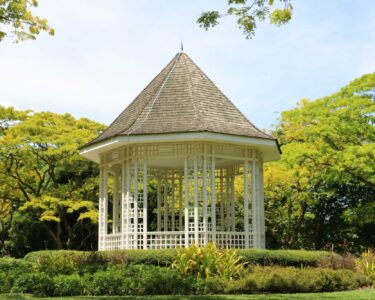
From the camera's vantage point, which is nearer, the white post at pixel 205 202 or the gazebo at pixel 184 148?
the white post at pixel 205 202

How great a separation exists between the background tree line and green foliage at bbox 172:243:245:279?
33.0ft

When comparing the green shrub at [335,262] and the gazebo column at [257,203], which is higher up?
the gazebo column at [257,203]

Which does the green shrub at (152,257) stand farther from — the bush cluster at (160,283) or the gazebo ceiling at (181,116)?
the gazebo ceiling at (181,116)

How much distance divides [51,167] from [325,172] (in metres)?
13.1

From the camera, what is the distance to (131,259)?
1435 cm

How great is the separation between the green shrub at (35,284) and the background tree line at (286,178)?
12059 mm

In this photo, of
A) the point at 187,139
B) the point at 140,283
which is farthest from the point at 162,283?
the point at 187,139

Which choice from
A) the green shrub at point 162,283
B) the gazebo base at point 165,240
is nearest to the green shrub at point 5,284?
the green shrub at point 162,283

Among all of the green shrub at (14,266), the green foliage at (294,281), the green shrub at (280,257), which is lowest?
the green foliage at (294,281)

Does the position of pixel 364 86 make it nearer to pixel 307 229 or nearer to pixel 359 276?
pixel 307 229

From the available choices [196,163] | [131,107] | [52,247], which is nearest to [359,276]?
[196,163]

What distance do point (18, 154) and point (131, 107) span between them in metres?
10.1

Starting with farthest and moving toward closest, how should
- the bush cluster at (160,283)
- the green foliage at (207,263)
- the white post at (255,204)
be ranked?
the white post at (255,204)
the green foliage at (207,263)
the bush cluster at (160,283)

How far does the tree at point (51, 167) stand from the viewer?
26.2 metres
